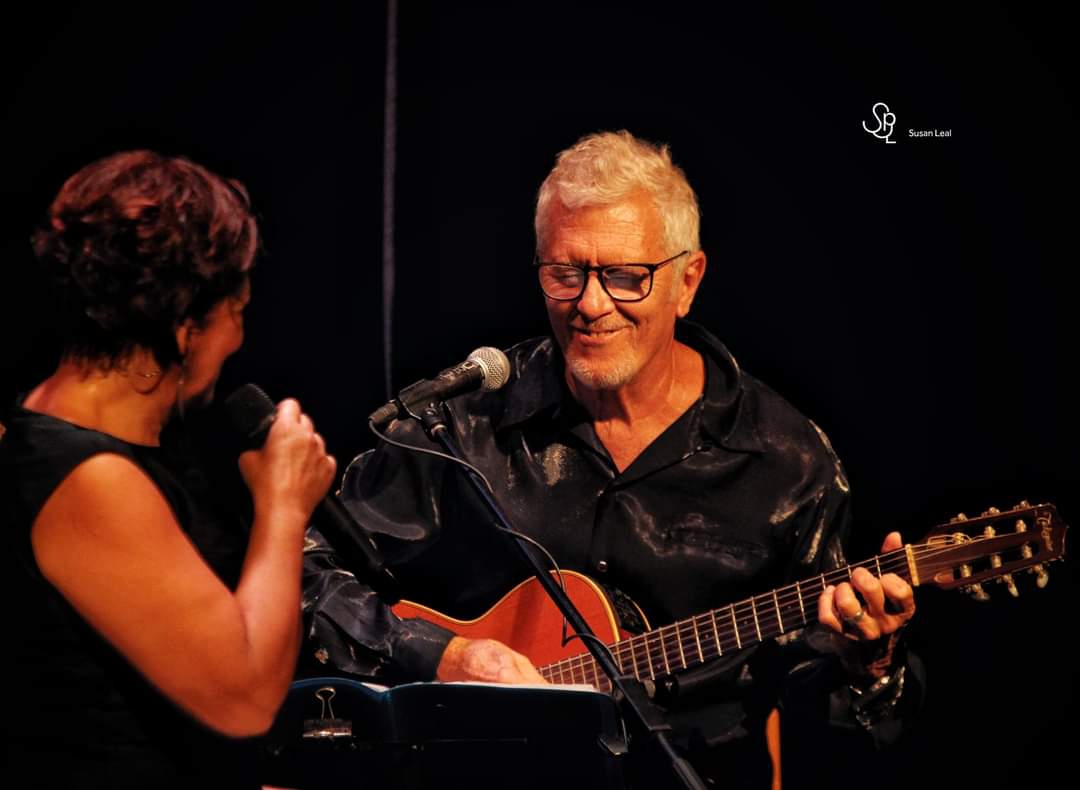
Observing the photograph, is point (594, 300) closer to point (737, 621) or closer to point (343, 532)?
point (737, 621)

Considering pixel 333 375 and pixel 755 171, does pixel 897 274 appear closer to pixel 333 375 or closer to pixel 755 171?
pixel 755 171

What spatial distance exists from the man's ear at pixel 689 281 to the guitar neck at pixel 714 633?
824 mm

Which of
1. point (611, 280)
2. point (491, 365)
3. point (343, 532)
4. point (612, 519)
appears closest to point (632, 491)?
point (612, 519)

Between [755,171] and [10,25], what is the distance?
1945 millimetres

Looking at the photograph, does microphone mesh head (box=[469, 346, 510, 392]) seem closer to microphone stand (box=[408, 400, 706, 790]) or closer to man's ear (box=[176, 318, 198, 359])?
microphone stand (box=[408, 400, 706, 790])

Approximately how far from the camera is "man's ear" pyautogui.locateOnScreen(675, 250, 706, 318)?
3.27 metres

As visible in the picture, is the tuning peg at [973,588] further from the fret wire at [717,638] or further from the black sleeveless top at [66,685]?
the black sleeveless top at [66,685]

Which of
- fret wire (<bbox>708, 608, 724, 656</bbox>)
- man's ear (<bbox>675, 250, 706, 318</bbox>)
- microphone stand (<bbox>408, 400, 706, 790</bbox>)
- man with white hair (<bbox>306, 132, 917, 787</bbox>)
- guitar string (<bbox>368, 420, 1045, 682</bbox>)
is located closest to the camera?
microphone stand (<bbox>408, 400, 706, 790</bbox>)

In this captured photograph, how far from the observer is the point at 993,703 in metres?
3.23

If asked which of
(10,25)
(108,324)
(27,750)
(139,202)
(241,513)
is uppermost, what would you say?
(10,25)

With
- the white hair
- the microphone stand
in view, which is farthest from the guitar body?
the white hair

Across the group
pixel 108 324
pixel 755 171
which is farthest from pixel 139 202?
pixel 755 171

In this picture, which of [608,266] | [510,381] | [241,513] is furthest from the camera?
[510,381]

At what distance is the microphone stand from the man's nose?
2.31 ft
